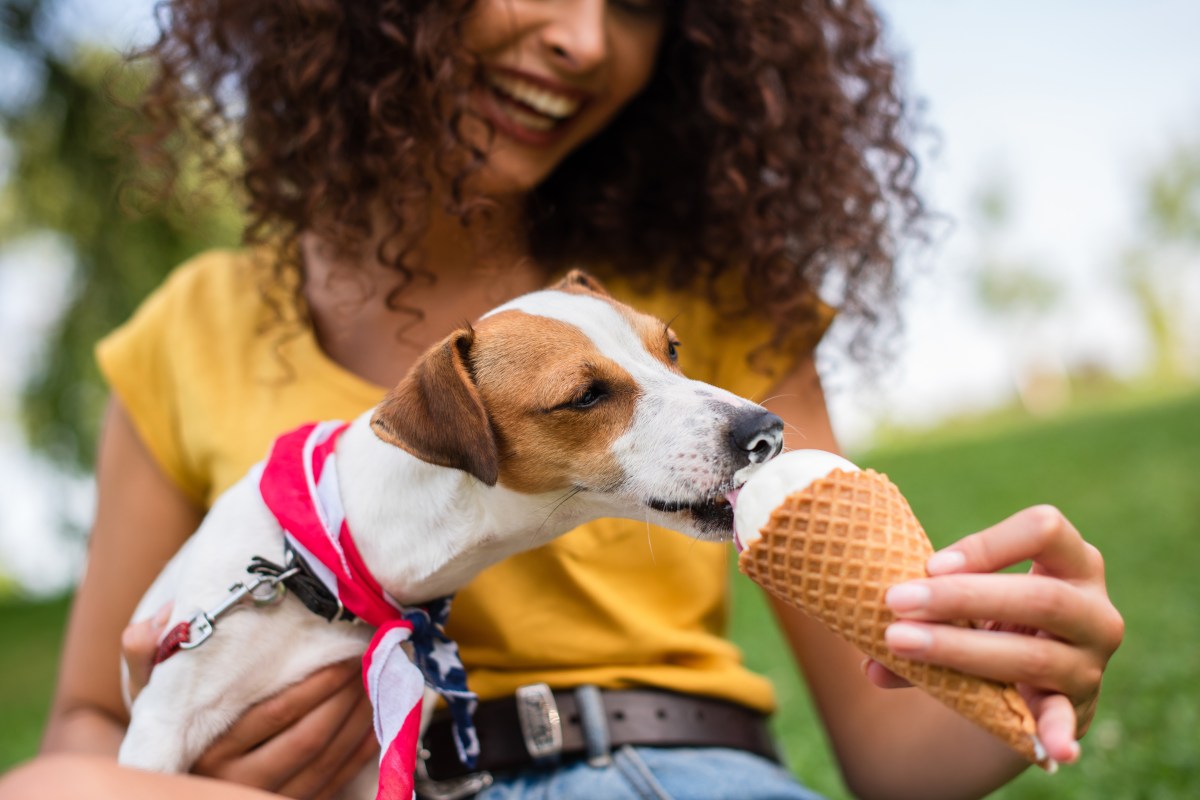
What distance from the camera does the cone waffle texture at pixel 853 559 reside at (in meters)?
1.38

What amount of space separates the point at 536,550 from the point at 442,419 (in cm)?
61

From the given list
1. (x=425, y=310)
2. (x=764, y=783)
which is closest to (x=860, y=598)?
(x=764, y=783)

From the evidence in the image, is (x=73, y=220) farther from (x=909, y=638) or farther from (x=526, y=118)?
(x=909, y=638)

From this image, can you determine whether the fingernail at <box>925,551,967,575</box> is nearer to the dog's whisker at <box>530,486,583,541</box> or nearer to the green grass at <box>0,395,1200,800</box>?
the dog's whisker at <box>530,486,583,541</box>

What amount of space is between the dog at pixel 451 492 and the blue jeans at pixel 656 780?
442mm

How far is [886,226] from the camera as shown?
2.80m

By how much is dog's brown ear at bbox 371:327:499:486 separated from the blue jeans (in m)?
0.69

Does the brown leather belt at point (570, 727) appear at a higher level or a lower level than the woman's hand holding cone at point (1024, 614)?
lower

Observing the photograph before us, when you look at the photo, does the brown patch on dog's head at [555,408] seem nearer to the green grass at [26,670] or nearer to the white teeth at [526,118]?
the white teeth at [526,118]

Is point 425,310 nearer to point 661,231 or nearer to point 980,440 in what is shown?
Result: point 661,231

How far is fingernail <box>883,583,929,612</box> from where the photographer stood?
127cm

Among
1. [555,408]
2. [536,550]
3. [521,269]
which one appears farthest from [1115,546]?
[555,408]

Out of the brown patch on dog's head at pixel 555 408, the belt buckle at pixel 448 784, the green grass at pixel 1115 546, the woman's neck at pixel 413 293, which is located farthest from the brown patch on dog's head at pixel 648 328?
the green grass at pixel 1115 546

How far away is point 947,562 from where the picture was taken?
4.28 feet
